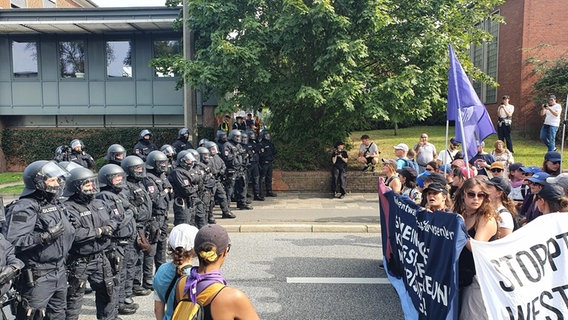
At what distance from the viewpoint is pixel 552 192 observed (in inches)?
173

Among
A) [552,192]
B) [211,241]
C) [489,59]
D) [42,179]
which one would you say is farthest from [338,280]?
[489,59]

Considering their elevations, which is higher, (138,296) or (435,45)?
(435,45)

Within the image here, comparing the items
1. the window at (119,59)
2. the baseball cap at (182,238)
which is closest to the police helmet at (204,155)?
the baseball cap at (182,238)

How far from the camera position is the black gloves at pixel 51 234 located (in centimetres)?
421

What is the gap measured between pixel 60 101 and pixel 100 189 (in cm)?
1573

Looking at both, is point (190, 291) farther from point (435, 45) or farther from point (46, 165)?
point (435, 45)

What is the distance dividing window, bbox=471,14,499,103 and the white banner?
21174 millimetres

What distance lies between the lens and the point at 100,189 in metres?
5.81

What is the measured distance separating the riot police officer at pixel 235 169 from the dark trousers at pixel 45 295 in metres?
7.12

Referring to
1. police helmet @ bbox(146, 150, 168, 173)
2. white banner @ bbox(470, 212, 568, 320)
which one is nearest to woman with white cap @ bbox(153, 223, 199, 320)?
white banner @ bbox(470, 212, 568, 320)

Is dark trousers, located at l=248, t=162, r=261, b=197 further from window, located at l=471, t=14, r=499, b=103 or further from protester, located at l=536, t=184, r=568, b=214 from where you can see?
window, located at l=471, t=14, r=499, b=103

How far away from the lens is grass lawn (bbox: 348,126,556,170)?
15773 millimetres

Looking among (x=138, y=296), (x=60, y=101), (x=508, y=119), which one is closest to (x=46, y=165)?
(x=138, y=296)

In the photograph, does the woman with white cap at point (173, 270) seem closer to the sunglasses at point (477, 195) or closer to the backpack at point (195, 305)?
the backpack at point (195, 305)
